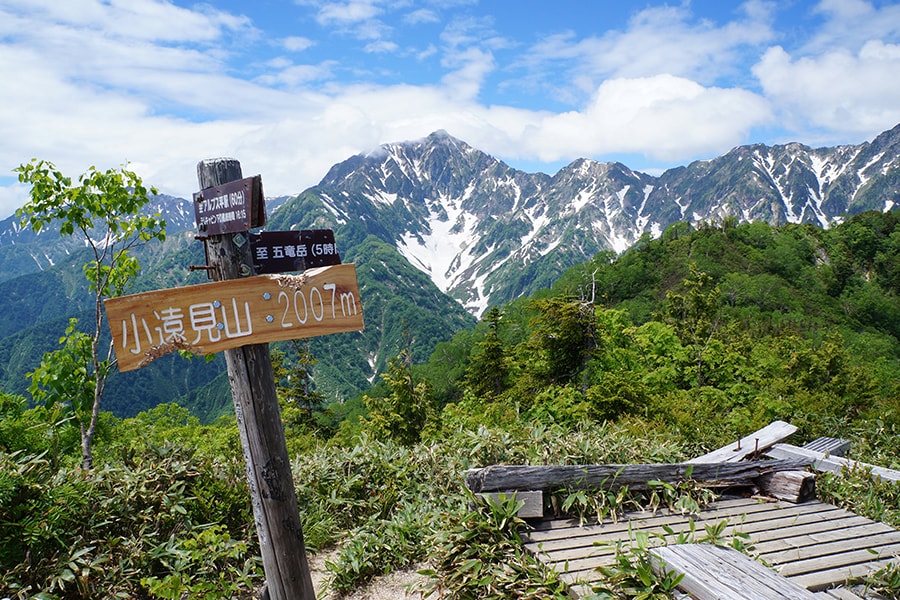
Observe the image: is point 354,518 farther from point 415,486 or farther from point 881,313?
point 881,313

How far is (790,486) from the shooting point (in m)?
5.74

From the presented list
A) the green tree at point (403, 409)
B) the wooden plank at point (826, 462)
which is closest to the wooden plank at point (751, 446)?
the wooden plank at point (826, 462)

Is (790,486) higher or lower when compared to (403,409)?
higher

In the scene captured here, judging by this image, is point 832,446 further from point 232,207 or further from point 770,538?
point 232,207

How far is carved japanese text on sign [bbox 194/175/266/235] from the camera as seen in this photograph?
321 centimetres

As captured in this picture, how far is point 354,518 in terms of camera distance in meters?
6.08

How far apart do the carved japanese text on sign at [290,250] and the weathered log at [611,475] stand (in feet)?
8.67

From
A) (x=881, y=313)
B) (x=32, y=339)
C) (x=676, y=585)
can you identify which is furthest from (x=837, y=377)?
(x=32, y=339)

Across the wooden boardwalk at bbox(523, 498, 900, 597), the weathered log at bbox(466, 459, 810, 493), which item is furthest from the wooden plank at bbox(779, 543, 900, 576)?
the weathered log at bbox(466, 459, 810, 493)

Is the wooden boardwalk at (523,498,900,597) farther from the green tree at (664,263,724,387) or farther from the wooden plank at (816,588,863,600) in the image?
the green tree at (664,263,724,387)

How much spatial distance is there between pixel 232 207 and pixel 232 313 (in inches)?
27.1

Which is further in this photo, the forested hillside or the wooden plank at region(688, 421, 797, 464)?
the wooden plank at region(688, 421, 797, 464)

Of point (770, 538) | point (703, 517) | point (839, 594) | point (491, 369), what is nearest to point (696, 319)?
point (491, 369)

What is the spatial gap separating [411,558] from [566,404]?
9.83 metres
